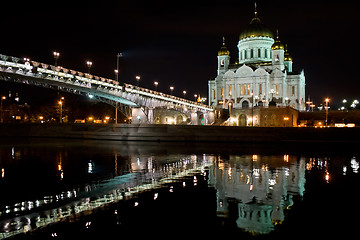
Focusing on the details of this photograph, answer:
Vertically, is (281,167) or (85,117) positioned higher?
(85,117)

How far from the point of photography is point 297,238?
8.59 meters

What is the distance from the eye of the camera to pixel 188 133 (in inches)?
1810

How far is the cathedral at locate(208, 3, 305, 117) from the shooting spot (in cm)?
9119

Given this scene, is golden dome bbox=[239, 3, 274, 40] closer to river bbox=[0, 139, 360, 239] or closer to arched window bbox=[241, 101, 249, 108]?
arched window bbox=[241, 101, 249, 108]

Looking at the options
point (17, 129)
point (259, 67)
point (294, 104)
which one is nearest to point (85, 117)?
point (17, 129)

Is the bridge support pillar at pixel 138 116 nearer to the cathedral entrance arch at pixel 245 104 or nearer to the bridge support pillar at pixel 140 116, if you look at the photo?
the bridge support pillar at pixel 140 116

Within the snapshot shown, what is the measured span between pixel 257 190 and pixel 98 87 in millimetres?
36877

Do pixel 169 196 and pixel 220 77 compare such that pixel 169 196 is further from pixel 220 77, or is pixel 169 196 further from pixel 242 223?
pixel 220 77

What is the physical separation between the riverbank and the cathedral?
4380cm

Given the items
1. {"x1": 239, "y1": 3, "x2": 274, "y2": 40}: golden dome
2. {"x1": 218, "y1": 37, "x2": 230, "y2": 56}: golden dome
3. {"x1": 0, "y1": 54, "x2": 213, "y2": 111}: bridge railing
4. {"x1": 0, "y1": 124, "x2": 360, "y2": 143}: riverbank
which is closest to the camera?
{"x1": 0, "y1": 54, "x2": 213, "y2": 111}: bridge railing

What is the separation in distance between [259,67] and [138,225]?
89591 millimetres

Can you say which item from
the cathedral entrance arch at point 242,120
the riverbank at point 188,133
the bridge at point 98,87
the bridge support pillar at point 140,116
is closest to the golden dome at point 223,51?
the bridge at point 98,87

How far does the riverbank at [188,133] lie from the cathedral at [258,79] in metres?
43.8

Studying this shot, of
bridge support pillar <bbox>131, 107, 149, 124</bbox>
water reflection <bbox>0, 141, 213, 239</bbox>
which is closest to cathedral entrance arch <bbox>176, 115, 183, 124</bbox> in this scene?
bridge support pillar <bbox>131, 107, 149, 124</bbox>
